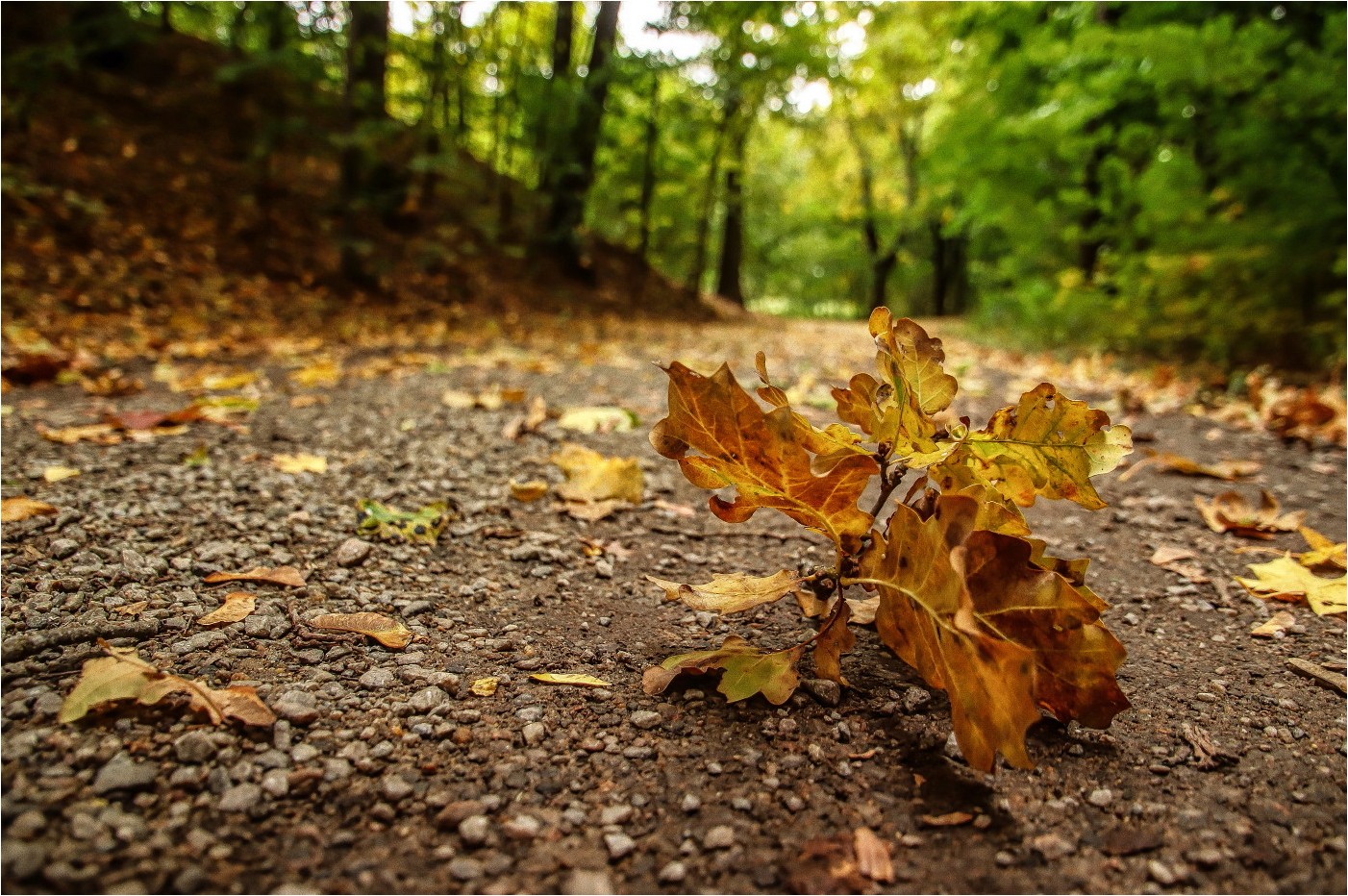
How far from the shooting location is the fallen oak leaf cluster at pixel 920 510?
878mm

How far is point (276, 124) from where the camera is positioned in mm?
5707

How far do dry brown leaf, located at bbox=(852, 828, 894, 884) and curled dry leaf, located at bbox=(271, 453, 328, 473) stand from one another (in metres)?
1.74

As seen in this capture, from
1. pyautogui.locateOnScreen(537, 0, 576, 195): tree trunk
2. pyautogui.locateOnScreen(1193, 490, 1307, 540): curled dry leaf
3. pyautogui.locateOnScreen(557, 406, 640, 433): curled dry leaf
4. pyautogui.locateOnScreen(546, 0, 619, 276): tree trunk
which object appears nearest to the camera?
pyautogui.locateOnScreen(1193, 490, 1307, 540): curled dry leaf

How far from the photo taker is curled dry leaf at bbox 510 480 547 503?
6.28 feet

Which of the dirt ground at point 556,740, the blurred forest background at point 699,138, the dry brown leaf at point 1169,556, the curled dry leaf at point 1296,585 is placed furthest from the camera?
the blurred forest background at point 699,138

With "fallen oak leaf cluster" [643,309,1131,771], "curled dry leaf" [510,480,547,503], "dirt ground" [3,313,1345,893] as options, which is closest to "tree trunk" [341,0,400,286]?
"dirt ground" [3,313,1345,893]

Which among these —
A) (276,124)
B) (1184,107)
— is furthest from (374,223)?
(1184,107)

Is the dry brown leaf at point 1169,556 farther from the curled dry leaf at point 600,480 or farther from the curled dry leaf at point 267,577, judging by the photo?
the curled dry leaf at point 267,577

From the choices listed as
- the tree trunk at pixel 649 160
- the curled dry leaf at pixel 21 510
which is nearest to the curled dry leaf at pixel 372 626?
the curled dry leaf at pixel 21 510

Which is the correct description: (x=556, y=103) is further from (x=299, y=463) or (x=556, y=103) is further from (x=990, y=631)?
(x=990, y=631)

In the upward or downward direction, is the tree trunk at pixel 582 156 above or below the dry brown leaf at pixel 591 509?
above

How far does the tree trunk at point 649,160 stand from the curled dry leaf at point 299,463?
846cm

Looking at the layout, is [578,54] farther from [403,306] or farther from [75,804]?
[75,804]

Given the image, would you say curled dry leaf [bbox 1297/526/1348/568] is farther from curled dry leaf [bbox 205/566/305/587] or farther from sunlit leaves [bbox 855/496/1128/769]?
curled dry leaf [bbox 205/566/305/587]
